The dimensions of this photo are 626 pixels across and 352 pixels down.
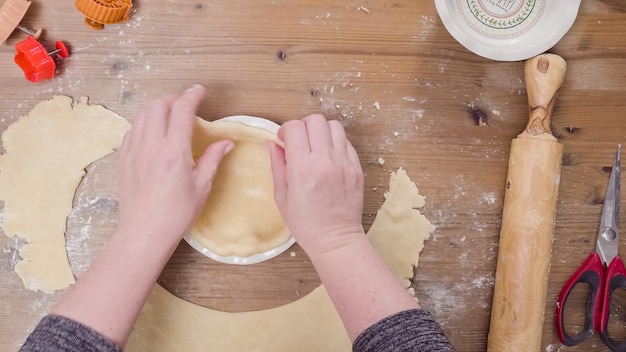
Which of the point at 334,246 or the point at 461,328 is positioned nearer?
the point at 334,246

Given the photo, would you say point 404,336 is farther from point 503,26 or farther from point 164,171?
point 503,26

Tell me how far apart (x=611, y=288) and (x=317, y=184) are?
0.55m

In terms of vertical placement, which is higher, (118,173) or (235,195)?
(235,195)

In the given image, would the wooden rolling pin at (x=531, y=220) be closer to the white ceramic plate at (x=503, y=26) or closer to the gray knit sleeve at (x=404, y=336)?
the white ceramic plate at (x=503, y=26)

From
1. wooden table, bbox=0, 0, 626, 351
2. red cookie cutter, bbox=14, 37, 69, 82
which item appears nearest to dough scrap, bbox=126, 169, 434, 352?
wooden table, bbox=0, 0, 626, 351

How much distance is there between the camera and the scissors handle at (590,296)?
102 centimetres

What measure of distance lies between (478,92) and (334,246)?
401mm

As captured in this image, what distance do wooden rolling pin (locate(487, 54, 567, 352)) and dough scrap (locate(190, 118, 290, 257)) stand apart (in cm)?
39

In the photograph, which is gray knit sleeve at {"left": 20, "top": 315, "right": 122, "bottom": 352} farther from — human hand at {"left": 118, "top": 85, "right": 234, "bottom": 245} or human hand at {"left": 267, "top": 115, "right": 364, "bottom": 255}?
human hand at {"left": 267, "top": 115, "right": 364, "bottom": 255}

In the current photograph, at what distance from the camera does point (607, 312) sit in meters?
1.01

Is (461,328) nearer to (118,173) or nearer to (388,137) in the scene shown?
(388,137)

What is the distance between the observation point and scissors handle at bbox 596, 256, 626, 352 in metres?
1.00

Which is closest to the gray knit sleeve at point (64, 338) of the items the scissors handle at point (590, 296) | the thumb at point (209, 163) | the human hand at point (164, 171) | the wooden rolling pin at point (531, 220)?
the human hand at point (164, 171)

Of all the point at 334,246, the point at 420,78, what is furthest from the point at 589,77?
the point at 334,246
